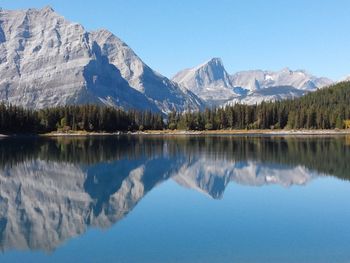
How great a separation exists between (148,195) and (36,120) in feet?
540

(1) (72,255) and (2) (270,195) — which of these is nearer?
(1) (72,255)

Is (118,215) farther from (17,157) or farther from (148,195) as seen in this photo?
(17,157)

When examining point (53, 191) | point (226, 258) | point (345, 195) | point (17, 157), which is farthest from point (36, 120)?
point (226, 258)

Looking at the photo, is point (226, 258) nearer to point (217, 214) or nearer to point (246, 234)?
point (246, 234)

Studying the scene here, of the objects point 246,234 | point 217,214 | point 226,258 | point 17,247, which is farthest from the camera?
point 217,214

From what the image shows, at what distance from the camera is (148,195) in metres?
44.8

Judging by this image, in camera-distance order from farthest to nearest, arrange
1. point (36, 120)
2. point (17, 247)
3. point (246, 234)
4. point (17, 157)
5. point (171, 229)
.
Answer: point (36, 120) → point (17, 157) → point (171, 229) → point (246, 234) → point (17, 247)

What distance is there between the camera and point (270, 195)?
145 feet

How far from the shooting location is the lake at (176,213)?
25375 millimetres

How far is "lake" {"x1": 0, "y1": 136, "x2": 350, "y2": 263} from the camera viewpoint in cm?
2538

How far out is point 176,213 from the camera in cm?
3584

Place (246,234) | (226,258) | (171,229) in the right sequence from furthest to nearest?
(171,229) < (246,234) < (226,258)

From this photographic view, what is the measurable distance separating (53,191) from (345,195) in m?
27.7

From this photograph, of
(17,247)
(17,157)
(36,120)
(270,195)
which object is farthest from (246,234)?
(36,120)
